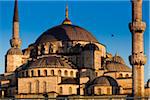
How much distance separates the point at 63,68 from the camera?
119 feet

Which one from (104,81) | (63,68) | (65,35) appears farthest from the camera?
(65,35)

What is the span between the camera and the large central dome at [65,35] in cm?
4228

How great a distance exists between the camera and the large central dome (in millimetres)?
42281

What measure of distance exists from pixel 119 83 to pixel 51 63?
592 centimetres

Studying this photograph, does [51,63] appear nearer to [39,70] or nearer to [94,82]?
[39,70]

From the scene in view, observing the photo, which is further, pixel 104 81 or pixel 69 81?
pixel 69 81

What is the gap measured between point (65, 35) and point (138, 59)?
13773 mm

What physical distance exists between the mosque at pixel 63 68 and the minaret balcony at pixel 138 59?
4.00 metres

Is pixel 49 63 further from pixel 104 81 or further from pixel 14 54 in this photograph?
pixel 14 54

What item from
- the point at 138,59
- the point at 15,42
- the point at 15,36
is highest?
the point at 15,36

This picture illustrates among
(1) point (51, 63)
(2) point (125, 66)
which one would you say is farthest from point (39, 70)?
(2) point (125, 66)

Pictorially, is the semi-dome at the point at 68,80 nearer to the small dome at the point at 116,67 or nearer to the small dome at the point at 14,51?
the small dome at the point at 116,67

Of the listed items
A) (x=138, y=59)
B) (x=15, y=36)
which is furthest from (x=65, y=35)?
(x=138, y=59)

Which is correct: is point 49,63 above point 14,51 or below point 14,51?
below
